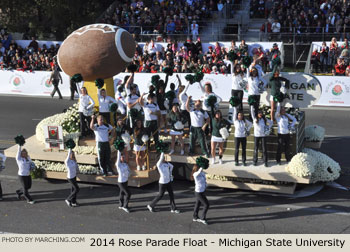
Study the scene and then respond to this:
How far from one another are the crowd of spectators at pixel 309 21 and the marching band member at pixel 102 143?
15.7 meters

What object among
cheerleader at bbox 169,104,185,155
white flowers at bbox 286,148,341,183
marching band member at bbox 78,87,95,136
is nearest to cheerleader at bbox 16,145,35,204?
marching band member at bbox 78,87,95,136

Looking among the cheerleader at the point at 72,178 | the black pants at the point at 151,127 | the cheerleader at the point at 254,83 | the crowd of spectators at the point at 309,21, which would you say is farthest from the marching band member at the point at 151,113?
the crowd of spectators at the point at 309,21

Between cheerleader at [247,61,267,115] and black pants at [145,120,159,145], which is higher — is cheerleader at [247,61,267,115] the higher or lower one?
the higher one

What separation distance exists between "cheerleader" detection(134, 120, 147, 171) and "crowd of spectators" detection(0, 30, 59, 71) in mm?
13903

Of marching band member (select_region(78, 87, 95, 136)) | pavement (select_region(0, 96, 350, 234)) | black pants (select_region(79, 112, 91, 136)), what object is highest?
marching band member (select_region(78, 87, 95, 136))

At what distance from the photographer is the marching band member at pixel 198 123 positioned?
14.0 meters

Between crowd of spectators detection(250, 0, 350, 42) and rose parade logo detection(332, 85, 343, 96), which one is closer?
rose parade logo detection(332, 85, 343, 96)

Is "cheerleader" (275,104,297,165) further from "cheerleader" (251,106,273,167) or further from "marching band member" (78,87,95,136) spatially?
"marching band member" (78,87,95,136)

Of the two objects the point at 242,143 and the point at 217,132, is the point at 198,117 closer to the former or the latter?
the point at 217,132

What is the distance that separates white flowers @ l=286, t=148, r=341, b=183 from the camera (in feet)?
42.4

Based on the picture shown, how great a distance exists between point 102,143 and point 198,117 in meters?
2.56

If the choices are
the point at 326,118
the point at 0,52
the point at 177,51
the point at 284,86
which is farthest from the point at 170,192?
the point at 0,52

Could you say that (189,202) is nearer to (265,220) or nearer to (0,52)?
(265,220)

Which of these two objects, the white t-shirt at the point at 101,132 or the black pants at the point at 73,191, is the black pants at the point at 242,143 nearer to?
the white t-shirt at the point at 101,132
